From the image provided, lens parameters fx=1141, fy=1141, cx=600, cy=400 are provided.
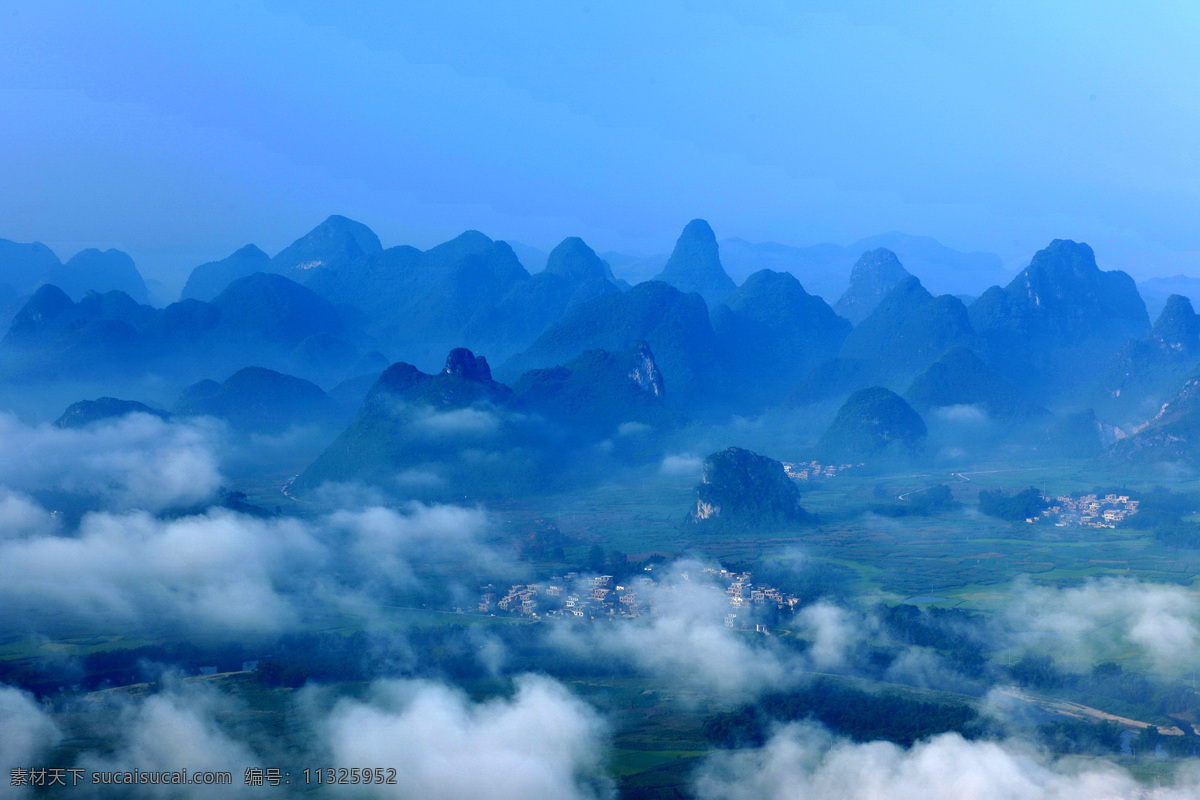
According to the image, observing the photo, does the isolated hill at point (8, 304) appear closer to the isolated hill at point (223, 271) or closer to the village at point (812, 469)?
the isolated hill at point (223, 271)

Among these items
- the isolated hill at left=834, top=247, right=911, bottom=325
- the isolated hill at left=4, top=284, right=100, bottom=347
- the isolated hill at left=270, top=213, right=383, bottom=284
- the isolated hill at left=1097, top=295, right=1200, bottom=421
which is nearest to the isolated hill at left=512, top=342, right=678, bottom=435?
the isolated hill at left=1097, top=295, right=1200, bottom=421

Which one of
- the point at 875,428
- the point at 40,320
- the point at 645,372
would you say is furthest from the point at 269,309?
the point at 875,428

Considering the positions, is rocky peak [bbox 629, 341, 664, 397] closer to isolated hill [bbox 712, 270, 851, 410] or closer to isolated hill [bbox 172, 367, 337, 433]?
isolated hill [bbox 712, 270, 851, 410]

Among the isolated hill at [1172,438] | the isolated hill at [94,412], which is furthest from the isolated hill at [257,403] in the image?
the isolated hill at [1172,438]

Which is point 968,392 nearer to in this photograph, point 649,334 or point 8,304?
point 649,334

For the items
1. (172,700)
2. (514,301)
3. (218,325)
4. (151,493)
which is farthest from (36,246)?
(172,700)
